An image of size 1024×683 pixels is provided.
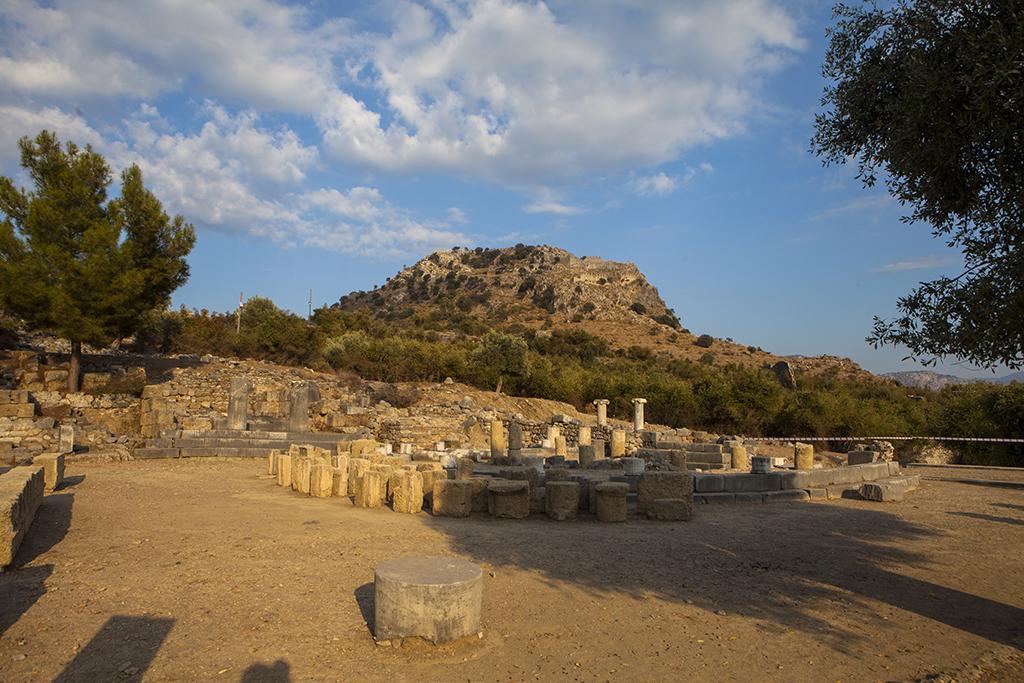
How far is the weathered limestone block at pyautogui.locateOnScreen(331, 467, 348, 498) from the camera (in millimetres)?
12070

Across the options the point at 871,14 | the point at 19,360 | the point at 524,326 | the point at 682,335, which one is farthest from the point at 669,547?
the point at 682,335

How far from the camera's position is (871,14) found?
6520 mm

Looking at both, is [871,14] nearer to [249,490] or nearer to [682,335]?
[249,490]

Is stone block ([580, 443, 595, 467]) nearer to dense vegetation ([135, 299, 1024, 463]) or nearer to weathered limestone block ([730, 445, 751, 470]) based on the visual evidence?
weathered limestone block ([730, 445, 751, 470])

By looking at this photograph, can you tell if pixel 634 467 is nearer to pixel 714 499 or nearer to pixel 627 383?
pixel 714 499

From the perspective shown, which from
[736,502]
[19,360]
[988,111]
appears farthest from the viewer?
[19,360]

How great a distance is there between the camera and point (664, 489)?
10992mm

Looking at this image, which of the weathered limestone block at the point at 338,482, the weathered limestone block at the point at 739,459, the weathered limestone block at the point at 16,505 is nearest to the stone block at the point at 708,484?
the weathered limestone block at the point at 739,459

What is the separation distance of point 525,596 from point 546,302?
218 feet

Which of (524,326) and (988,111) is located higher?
(524,326)

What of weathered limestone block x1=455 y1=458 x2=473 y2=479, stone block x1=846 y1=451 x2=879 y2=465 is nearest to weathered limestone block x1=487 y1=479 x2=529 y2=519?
weathered limestone block x1=455 y1=458 x2=473 y2=479

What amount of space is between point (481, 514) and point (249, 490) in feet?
16.2

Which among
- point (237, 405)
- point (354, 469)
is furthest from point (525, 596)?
point (237, 405)

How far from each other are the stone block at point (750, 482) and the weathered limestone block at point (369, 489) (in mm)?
6711
